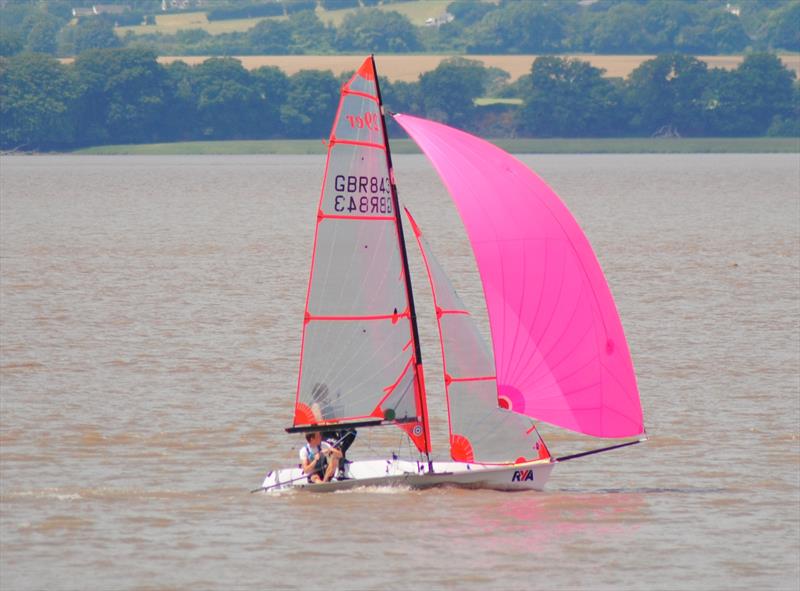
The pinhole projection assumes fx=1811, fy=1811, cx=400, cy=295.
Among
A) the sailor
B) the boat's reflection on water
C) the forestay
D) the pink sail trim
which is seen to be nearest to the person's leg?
the sailor

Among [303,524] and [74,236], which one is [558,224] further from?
[74,236]

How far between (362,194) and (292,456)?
471 cm

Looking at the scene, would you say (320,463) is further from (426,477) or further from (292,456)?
(292,456)

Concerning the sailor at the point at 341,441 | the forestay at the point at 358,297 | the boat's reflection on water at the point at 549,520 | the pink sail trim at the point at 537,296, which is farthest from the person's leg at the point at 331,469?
the pink sail trim at the point at 537,296

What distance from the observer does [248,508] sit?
2145 cm

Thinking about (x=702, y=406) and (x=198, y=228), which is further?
(x=198, y=228)

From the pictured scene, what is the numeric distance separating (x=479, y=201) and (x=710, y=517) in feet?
15.1

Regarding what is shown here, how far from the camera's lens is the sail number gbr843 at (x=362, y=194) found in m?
21.3

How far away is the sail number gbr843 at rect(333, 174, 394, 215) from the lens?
2133 centimetres

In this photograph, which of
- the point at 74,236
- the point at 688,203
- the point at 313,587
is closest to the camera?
the point at 313,587

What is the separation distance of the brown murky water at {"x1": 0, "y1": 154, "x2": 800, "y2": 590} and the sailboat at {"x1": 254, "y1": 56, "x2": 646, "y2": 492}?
0.69 metres

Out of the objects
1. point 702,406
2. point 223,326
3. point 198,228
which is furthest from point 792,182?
point 702,406

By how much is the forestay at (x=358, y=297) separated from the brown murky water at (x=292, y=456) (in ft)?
3.88

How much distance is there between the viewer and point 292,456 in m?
24.5
